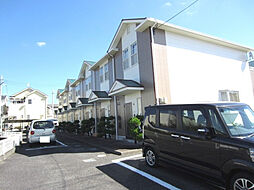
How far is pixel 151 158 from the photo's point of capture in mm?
5402

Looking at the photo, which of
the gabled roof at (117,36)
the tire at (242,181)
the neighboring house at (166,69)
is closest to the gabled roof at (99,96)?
the neighboring house at (166,69)

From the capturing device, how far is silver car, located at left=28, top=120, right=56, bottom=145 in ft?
33.4

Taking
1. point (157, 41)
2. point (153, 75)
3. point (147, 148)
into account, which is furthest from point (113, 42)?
point (147, 148)

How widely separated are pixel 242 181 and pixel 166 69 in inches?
291

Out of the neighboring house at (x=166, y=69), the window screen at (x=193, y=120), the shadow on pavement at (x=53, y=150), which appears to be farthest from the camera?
the neighboring house at (x=166, y=69)

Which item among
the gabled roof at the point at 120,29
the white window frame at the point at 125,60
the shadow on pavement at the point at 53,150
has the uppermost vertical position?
the gabled roof at the point at 120,29

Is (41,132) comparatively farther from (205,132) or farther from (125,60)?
(205,132)

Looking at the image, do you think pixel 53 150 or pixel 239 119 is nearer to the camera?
pixel 239 119

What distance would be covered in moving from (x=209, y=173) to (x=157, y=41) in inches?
304

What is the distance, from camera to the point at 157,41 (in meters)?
9.82

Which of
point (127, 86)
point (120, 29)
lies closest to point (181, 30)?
point (120, 29)

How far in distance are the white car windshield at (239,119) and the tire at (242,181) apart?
72 cm

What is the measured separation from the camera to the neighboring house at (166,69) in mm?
9680

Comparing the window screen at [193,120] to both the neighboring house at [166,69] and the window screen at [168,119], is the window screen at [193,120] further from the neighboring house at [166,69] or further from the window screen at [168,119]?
the neighboring house at [166,69]
